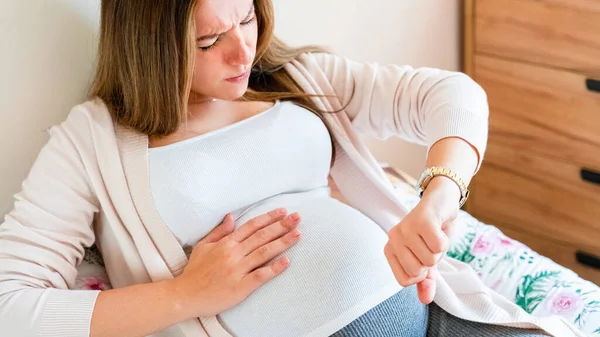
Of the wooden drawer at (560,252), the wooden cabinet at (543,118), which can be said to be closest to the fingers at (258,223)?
the wooden cabinet at (543,118)

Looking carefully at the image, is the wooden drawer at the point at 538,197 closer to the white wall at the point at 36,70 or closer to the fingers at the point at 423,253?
the white wall at the point at 36,70

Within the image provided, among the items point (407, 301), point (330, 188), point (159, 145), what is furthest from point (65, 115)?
point (407, 301)

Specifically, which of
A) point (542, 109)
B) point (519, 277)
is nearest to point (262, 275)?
point (519, 277)

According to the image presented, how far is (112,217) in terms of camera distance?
1.10 m

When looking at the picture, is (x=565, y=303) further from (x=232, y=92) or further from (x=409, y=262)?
(x=232, y=92)

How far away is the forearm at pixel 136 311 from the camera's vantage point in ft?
3.36

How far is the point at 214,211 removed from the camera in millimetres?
1104

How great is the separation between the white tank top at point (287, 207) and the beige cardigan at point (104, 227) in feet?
0.14

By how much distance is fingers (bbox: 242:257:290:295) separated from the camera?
1.03 metres

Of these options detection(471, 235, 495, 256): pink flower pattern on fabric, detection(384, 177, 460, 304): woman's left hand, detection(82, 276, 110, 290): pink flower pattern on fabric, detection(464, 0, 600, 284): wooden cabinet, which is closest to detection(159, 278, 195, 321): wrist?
detection(82, 276, 110, 290): pink flower pattern on fabric

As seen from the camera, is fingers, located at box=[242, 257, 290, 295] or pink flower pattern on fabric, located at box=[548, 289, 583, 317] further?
pink flower pattern on fabric, located at box=[548, 289, 583, 317]

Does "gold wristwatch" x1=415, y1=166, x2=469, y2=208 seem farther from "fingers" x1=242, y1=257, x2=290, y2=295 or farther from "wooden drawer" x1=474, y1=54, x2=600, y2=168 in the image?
"wooden drawer" x1=474, y1=54, x2=600, y2=168

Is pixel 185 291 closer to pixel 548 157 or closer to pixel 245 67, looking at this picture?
pixel 245 67

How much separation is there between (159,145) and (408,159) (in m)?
0.97
